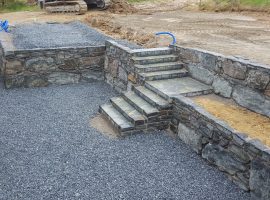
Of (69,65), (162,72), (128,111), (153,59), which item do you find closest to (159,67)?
(162,72)

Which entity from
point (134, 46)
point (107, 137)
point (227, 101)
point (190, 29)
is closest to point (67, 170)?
point (107, 137)

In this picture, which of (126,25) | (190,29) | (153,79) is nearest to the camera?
Result: (153,79)

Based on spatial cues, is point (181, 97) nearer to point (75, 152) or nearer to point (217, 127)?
point (217, 127)

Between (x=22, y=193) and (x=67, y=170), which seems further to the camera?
(x=67, y=170)

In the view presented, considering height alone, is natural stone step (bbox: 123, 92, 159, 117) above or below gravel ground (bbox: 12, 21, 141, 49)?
below

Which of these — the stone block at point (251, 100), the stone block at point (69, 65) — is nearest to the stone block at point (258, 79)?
the stone block at point (251, 100)

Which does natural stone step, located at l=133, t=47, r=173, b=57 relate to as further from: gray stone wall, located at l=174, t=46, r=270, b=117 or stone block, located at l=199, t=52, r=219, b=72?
stone block, located at l=199, t=52, r=219, b=72

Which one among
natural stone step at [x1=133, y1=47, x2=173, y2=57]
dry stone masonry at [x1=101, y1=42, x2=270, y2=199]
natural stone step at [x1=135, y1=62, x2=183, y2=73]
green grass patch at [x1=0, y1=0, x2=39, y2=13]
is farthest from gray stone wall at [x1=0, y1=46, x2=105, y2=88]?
green grass patch at [x1=0, y1=0, x2=39, y2=13]

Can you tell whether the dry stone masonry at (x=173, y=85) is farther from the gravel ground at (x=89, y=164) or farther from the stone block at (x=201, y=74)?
the gravel ground at (x=89, y=164)

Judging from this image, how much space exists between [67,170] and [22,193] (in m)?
0.80

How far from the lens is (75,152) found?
5.74m

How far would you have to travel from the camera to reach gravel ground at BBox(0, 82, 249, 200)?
471 cm

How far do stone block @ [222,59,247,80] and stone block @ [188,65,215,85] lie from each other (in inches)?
19.0

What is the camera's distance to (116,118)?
669 cm
